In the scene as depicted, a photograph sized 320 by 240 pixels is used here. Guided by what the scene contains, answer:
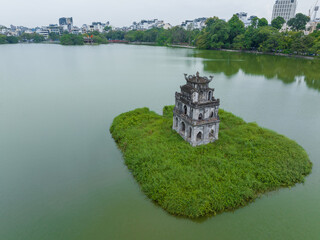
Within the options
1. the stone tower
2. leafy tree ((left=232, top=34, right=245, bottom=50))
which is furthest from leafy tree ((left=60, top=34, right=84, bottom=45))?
the stone tower

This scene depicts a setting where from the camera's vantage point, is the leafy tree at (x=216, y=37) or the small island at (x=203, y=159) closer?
the small island at (x=203, y=159)

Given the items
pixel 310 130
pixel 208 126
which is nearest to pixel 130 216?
pixel 208 126

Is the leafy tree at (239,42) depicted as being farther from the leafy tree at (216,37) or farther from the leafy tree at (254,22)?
the leafy tree at (254,22)

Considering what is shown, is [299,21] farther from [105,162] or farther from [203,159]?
[105,162]

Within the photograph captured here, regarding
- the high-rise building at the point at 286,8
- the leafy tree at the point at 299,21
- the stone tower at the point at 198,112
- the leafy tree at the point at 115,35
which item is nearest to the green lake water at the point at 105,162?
the stone tower at the point at 198,112

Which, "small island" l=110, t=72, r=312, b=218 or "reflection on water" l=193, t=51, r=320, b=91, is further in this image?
"reflection on water" l=193, t=51, r=320, b=91

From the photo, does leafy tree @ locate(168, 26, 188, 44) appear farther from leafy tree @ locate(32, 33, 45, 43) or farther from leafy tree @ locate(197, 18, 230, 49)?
leafy tree @ locate(32, 33, 45, 43)
